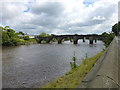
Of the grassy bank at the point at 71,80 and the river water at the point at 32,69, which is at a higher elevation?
the grassy bank at the point at 71,80

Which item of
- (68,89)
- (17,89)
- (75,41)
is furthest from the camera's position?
(75,41)

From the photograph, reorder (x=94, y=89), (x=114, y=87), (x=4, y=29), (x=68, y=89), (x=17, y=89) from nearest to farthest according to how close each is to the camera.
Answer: (x=94, y=89) < (x=114, y=87) < (x=68, y=89) < (x=17, y=89) < (x=4, y=29)

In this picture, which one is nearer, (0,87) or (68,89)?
(68,89)

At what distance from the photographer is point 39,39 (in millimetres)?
113250

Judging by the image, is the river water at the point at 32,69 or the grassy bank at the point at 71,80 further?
the river water at the point at 32,69

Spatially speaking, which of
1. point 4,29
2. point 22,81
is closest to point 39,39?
point 4,29

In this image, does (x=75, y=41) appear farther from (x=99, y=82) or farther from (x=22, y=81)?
(x=99, y=82)

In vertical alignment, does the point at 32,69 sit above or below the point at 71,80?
below

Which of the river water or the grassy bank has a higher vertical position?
the grassy bank

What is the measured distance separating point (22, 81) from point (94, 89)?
10010 mm

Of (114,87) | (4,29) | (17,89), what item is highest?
(4,29)

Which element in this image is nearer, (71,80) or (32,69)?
Result: (71,80)

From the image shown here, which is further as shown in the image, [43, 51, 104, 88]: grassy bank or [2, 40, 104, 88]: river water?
[2, 40, 104, 88]: river water

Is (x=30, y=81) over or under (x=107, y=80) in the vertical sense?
under
